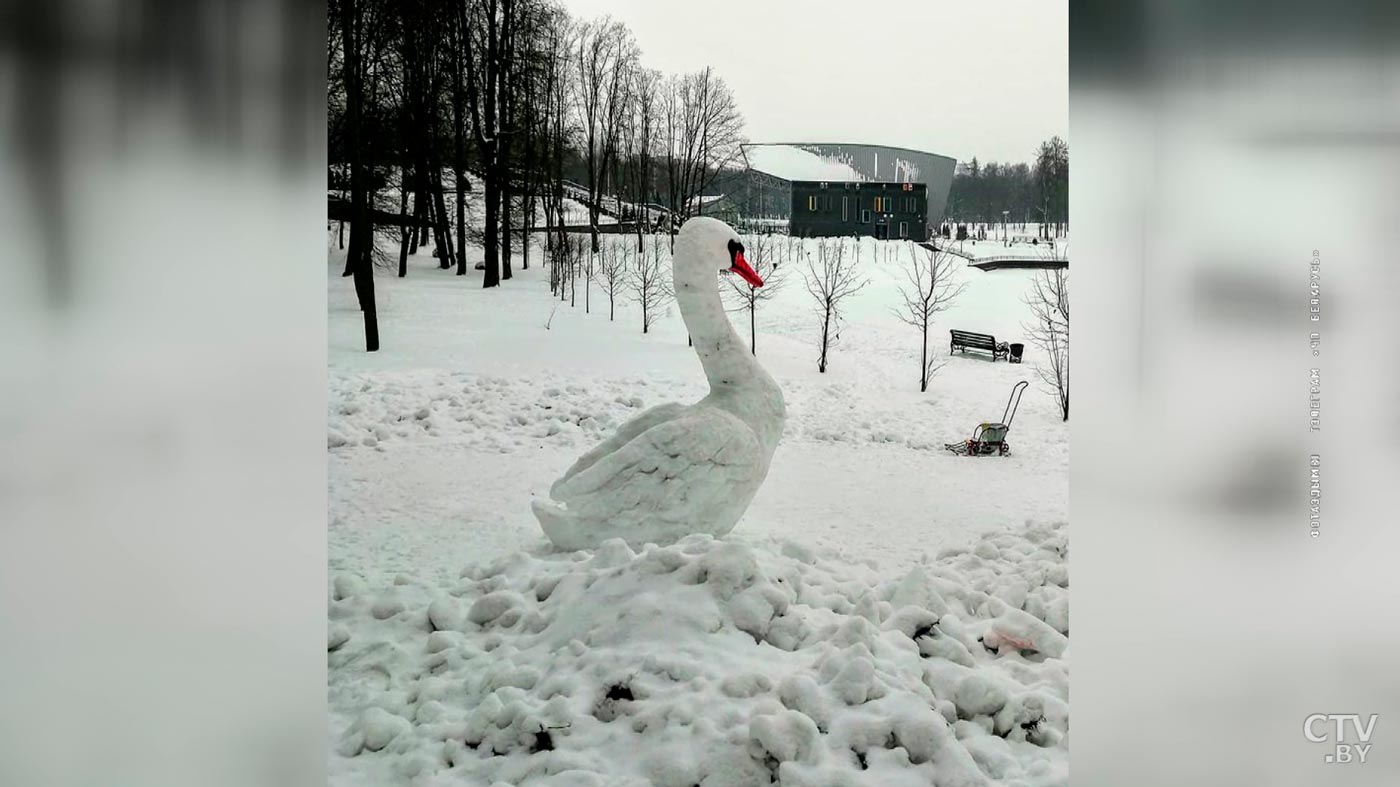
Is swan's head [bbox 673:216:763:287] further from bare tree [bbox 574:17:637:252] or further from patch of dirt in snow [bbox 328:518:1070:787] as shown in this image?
bare tree [bbox 574:17:637:252]

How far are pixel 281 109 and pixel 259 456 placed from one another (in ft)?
1.44

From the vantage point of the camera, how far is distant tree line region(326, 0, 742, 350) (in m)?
4.27

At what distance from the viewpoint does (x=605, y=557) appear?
6.56 feet

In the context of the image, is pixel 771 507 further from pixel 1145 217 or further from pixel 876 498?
pixel 1145 217

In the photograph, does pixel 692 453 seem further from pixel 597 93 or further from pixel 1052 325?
pixel 1052 325

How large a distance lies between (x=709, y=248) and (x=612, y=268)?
2203 mm

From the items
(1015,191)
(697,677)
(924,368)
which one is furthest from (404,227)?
(697,677)

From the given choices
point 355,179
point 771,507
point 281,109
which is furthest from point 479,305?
point 281,109

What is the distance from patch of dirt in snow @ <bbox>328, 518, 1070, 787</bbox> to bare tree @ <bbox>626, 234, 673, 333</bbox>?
8.59ft

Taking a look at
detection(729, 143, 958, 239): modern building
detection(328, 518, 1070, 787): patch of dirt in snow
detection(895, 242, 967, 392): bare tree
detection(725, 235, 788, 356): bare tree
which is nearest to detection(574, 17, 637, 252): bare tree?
detection(729, 143, 958, 239): modern building

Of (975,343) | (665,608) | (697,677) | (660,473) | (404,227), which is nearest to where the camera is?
(697,677)

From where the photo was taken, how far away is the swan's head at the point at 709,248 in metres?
2.45

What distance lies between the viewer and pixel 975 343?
15.4ft

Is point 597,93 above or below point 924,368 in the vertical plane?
above
